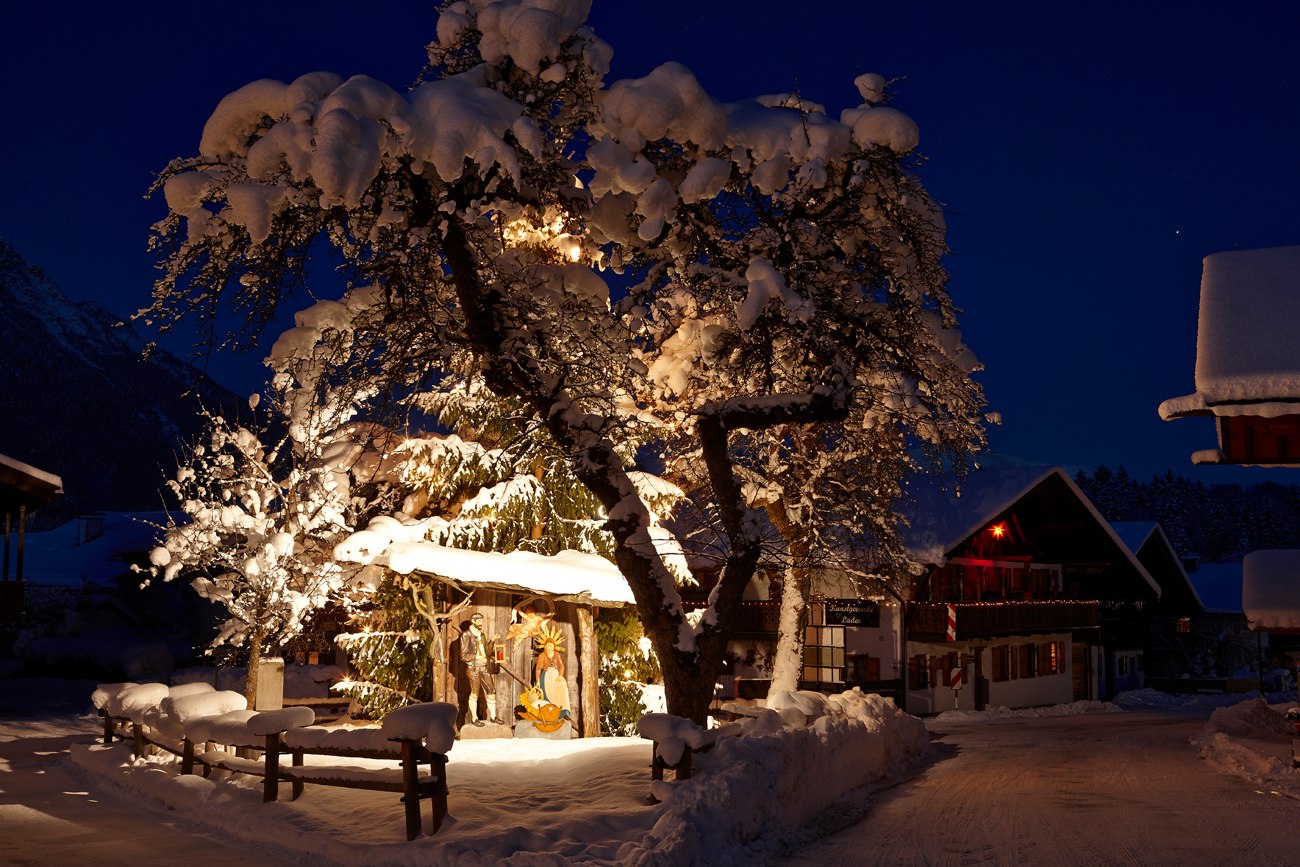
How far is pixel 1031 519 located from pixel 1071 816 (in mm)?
30023

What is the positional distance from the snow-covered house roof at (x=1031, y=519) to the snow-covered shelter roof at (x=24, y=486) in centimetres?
2054

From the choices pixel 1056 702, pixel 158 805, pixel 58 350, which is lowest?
pixel 1056 702

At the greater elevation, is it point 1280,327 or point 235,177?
point 235,177

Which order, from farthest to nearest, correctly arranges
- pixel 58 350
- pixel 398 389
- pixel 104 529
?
pixel 58 350 → pixel 104 529 → pixel 398 389

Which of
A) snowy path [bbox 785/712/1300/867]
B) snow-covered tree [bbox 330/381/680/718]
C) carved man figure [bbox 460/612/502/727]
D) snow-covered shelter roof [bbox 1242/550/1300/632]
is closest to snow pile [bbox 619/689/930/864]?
snowy path [bbox 785/712/1300/867]

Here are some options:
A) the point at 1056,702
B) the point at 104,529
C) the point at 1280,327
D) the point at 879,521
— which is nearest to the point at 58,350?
the point at 104,529

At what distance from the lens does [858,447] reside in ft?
71.9

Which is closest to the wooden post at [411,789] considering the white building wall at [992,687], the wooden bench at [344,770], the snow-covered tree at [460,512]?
the wooden bench at [344,770]

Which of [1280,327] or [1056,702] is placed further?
[1056,702]

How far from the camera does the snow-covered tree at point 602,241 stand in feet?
37.4

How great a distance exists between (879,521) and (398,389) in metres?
10.8

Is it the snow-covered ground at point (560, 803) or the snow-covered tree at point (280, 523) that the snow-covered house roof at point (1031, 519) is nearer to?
the snow-covered tree at point (280, 523)

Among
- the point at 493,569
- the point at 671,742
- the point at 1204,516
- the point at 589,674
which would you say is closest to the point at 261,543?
the point at 493,569

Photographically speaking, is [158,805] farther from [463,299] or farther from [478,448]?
[478,448]
